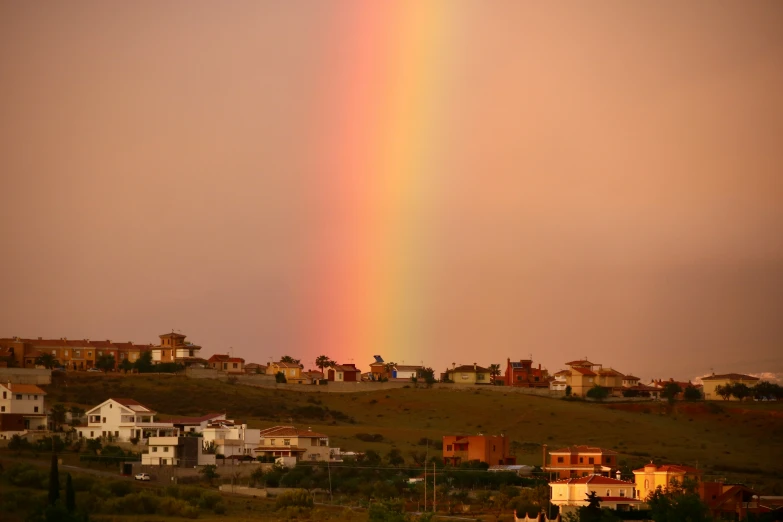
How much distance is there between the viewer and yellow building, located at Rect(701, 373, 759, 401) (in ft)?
388

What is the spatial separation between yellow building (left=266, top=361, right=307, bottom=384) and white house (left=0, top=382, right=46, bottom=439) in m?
39.9

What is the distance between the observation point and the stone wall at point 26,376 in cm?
8875

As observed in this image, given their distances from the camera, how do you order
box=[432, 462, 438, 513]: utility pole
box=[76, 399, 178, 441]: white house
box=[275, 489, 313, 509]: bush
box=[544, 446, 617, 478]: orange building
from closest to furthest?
box=[275, 489, 313, 509]: bush
box=[432, 462, 438, 513]: utility pole
box=[544, 446, 617, 478]: orange building
box=[76, 399, 178, 441]: white house

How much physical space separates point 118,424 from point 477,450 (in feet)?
75.9

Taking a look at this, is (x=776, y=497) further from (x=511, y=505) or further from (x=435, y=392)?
(x=435, y=392)

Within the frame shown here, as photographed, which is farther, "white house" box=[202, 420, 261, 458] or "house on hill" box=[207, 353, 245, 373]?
"house on hill" box=[207, 353, 245, 373]

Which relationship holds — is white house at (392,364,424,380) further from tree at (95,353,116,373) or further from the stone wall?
the stone wall

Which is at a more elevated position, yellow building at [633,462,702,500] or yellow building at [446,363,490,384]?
yellow building at [446,363,490,384]

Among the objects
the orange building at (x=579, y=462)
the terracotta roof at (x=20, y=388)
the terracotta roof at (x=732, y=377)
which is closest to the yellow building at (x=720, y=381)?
the terracotta roof at (x=732, y=377)

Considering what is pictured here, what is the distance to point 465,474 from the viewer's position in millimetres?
67062

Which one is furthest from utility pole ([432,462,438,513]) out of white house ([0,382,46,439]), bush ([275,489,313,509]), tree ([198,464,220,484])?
white house ([0,382,46,439])

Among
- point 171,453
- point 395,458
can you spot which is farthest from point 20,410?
point 395,458

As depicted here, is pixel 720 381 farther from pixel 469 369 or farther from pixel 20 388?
pixel 20 388

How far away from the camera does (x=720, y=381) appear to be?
11944 cm
